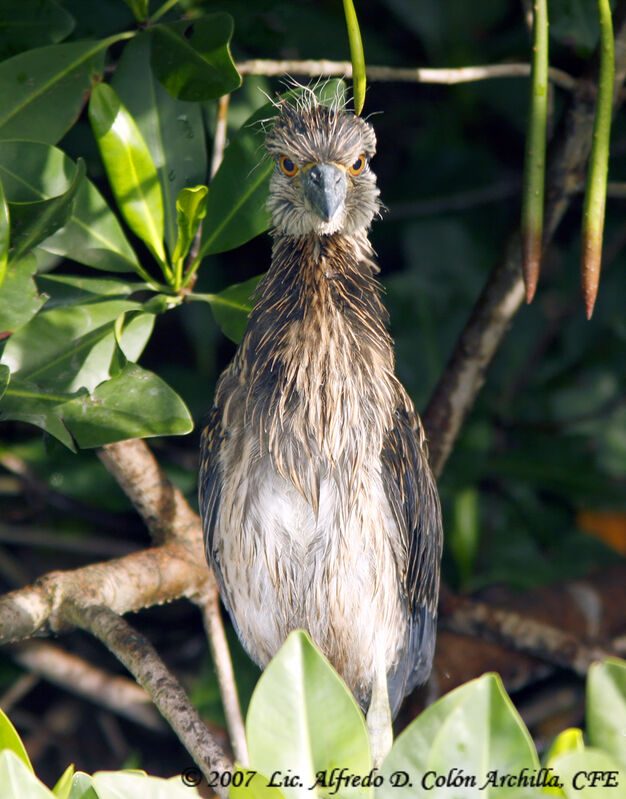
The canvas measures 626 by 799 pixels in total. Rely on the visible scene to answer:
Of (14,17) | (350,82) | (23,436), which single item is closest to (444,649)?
(23,436)

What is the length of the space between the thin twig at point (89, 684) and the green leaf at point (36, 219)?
1.57m

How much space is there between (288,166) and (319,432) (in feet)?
1.84

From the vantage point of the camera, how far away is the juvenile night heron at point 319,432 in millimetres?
1660

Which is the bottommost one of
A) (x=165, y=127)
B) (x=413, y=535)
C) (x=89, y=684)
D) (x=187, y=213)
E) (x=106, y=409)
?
(x=89, y=684)

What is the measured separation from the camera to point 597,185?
148 centimetres

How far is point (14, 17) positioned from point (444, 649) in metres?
2.10

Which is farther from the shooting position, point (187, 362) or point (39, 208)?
point (187, 362)

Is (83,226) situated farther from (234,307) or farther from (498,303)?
(498,303)

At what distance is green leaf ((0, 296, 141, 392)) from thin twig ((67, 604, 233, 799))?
1.54 ft

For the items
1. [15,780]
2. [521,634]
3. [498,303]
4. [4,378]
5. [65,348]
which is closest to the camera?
[15,780]

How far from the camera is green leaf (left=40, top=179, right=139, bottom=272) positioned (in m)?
1.67

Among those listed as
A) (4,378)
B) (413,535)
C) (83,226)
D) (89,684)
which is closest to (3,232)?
(4,378)

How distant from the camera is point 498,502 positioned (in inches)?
118

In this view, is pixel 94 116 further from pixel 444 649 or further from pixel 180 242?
pixel 444 649
